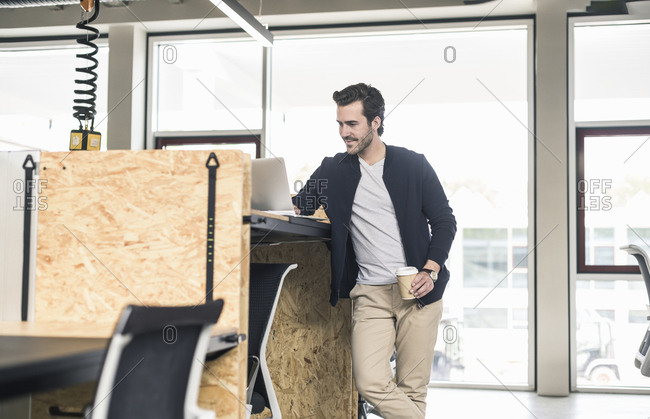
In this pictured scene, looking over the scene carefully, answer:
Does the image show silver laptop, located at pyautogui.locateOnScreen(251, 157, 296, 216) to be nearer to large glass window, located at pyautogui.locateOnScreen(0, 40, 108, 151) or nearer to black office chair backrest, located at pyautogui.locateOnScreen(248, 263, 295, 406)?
black office chair backrest, located at pyautogui.locateOnScreen(248, 263, 295, 406)

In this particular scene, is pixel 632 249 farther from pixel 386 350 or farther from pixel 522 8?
A: pixel 522 8

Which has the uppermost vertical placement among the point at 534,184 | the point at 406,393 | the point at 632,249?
the point at 534,184

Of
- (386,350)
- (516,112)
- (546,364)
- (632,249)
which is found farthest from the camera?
(516,112)

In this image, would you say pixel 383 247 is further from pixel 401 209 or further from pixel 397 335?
pixel 397 335

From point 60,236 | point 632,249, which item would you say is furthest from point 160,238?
point 632,249

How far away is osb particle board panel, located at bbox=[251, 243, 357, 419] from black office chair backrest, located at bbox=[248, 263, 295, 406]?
0.67 metres

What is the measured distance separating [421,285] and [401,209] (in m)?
0.33

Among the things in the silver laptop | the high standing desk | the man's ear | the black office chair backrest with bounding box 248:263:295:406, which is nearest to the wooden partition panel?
the black office chair backrest with bounding box 248:263:295:406

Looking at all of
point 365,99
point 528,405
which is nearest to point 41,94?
point 365,99

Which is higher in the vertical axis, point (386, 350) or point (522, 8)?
point (522, 8)

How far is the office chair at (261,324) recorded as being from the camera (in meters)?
2.10

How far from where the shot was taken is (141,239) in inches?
68.6

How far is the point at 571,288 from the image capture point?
483 centimetres

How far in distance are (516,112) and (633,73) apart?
96cm
